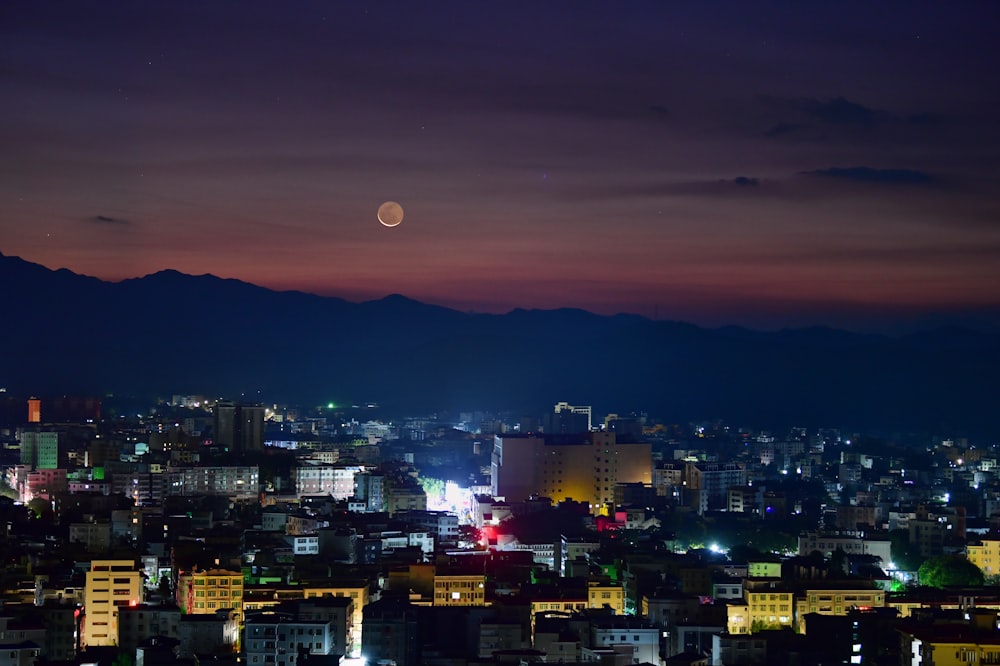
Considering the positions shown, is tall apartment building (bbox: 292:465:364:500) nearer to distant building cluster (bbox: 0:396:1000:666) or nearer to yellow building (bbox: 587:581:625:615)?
distant building cluster (bbox: 0:396:1000:666)

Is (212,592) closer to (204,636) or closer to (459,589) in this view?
(204,636)

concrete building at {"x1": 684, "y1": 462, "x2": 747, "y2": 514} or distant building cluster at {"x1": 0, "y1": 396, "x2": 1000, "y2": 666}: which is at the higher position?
concrete building at {"x1": 684, "y1": 462, "x2": 747, "y2": 514}

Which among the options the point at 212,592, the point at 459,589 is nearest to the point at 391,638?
the point at 212,592

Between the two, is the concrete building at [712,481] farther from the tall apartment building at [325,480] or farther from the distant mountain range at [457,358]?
the distant mountain range at [457,358]

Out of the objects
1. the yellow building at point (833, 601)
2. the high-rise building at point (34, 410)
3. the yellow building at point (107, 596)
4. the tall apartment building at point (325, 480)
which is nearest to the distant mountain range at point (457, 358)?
the high-rise building at point (34, 410)

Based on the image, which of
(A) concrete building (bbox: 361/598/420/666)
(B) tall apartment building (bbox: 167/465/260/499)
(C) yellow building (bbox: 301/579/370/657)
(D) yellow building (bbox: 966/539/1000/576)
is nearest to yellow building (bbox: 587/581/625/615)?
(C) yellow building (bbox: 301/579/370/657)
